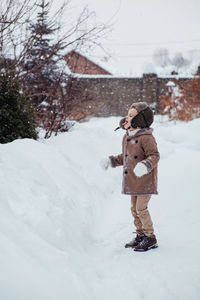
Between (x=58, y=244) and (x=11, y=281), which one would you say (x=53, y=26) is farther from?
(x=11, y=281)

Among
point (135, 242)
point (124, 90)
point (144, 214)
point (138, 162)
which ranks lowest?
A: point (135, 242)

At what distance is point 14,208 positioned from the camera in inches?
97.5

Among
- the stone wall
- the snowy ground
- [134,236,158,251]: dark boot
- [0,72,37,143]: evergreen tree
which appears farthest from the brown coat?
the stone wall

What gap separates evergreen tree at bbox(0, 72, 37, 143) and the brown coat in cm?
209

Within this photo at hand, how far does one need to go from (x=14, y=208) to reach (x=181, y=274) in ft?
5.40

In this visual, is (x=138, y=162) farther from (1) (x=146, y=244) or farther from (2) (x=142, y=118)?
(1) (x=146, y=244)

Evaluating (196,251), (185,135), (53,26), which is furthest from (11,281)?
(185,135)

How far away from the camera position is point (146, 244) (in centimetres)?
279

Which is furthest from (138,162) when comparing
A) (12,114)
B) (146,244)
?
(12,114)

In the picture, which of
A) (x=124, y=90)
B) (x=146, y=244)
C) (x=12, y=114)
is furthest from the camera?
(x=124, y=90)

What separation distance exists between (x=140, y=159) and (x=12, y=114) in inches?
94.7

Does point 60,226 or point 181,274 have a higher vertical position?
point 60,226

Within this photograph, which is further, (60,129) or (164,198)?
(60,129)

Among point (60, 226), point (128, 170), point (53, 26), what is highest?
point (53, 26)
